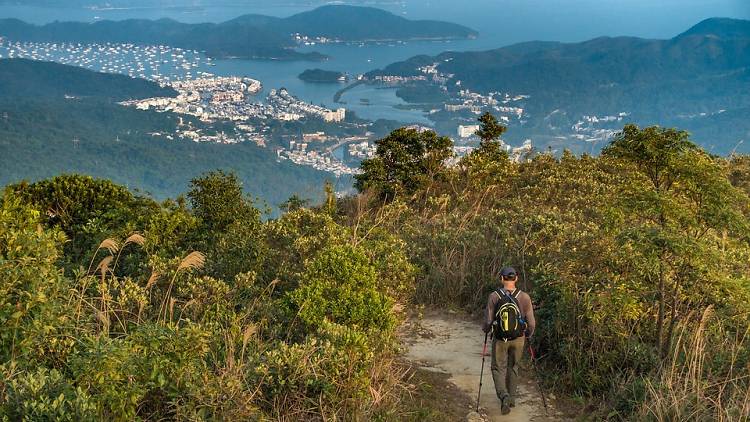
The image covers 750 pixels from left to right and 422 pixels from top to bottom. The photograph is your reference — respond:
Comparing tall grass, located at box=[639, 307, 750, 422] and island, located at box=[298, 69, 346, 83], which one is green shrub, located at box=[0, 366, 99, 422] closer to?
tall grass, located at box=[639, 307, 750, 422]

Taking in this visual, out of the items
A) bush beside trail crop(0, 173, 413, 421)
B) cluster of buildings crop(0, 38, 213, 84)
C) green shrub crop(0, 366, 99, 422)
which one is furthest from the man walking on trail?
cluster of buildings crop(0, 38, 213, 84)

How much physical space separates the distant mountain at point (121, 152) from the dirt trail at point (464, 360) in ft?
164

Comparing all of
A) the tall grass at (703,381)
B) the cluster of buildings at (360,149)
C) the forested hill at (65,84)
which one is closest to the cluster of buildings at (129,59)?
the forested hill at (65,84)

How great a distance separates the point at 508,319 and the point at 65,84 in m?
134

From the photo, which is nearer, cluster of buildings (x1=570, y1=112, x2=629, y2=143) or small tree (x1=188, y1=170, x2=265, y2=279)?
small tree (x1=188, y1=170, x2=265, y2=279)

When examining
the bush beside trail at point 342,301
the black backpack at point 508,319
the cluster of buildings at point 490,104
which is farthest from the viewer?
the cluster of buildings at point 490,104

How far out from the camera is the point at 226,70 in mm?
162625

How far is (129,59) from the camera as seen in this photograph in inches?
7077

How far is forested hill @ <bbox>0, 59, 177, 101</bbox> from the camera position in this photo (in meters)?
121

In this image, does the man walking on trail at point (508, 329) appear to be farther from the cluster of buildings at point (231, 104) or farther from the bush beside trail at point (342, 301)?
the cluster of buildings at point (231, 104)

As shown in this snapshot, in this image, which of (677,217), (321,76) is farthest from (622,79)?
(677,217)

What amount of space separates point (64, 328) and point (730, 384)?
15.7 feet

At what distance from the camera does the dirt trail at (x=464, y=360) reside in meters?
6.13

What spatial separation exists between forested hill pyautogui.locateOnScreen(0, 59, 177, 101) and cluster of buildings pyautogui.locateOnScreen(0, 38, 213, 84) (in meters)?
15.7
